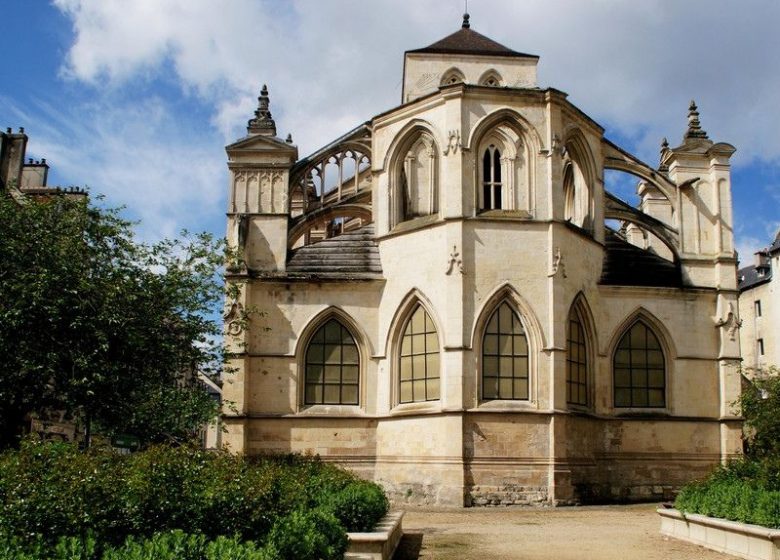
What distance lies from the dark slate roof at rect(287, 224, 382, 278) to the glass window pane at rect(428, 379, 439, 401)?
3.46 m

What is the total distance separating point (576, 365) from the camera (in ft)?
76.2

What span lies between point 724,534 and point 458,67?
1965 centimetres

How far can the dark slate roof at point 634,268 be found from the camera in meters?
24.8

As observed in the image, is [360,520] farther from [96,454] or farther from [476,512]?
[476,512]

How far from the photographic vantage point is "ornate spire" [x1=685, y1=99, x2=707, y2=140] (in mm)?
26375

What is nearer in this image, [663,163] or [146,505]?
[146,505]

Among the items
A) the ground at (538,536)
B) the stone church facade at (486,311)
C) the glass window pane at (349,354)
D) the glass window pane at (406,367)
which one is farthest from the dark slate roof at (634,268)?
the ground at (538,536)

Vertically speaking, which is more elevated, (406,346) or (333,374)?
(406,346)

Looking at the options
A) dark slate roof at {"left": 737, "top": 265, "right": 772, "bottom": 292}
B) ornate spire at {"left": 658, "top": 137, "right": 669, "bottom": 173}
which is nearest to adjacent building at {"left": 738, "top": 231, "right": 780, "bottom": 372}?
dark slate roof at {"left": 737, "top": 265, "right": 772, "bottom": 292}

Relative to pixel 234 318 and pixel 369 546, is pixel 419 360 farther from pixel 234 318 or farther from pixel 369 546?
pixel 369 546

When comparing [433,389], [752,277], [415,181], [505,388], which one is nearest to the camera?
[505,388]

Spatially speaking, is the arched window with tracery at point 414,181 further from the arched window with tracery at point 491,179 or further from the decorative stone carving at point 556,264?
the decorative stone carving at point 556,264

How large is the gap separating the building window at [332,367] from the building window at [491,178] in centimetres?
510

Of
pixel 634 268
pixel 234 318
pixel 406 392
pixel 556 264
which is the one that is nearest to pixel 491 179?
pixel 556 264
